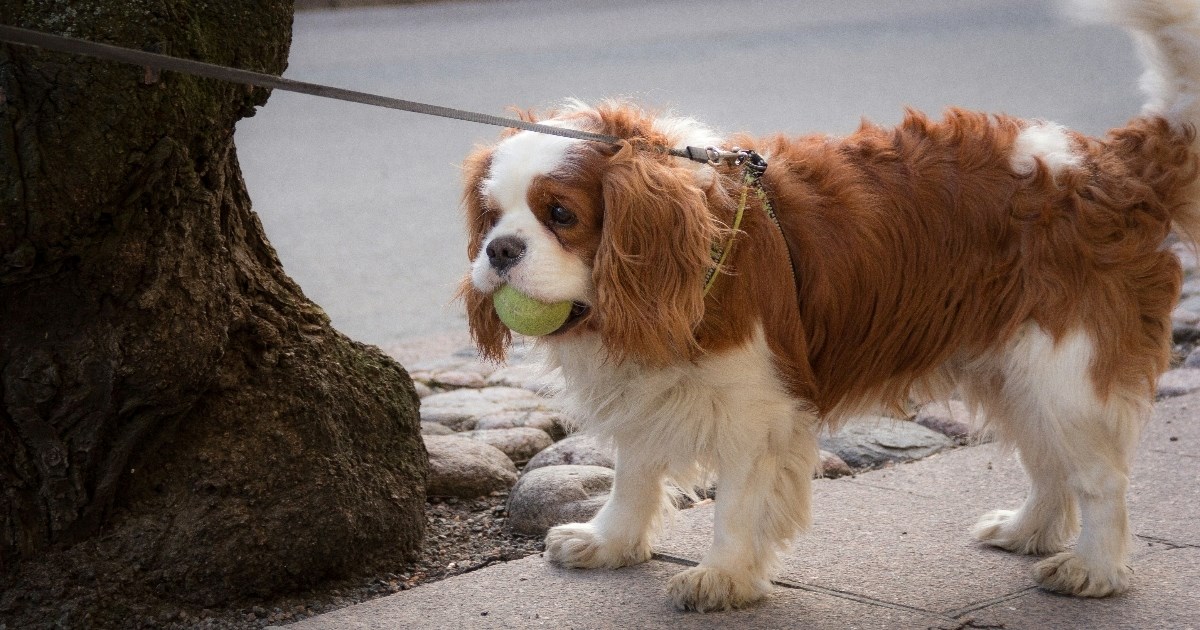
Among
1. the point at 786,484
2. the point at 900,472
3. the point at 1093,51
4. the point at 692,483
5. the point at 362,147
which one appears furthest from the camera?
the point at 1093,51

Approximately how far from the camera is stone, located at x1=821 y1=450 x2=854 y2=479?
4766mm

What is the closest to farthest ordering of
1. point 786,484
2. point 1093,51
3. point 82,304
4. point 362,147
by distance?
point 82,304
point 786,484
point 362,147
point 1093,51

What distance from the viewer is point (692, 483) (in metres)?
3.81

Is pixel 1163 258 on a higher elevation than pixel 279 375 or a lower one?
higher

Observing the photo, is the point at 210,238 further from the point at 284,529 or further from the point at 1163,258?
the point at 1163,258

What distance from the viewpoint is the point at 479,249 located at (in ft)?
11.3

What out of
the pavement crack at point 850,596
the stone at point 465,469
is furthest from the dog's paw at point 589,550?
the stone at point 465,469

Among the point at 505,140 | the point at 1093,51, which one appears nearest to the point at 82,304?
the point at 505,140

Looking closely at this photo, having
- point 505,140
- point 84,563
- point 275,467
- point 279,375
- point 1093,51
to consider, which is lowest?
point 84,563

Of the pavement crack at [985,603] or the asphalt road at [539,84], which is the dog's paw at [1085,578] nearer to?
the pavement crack at [985,603]

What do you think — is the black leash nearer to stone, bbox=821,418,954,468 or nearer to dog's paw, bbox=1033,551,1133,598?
dog's paw, bbox=1033,551,1133,598

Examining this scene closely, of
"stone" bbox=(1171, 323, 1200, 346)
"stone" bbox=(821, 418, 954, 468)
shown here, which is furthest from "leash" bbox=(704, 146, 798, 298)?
"stone" bbox=(1171, 323, 1200, 346)

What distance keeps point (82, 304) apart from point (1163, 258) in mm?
2827

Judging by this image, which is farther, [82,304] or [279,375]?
[279,375]
